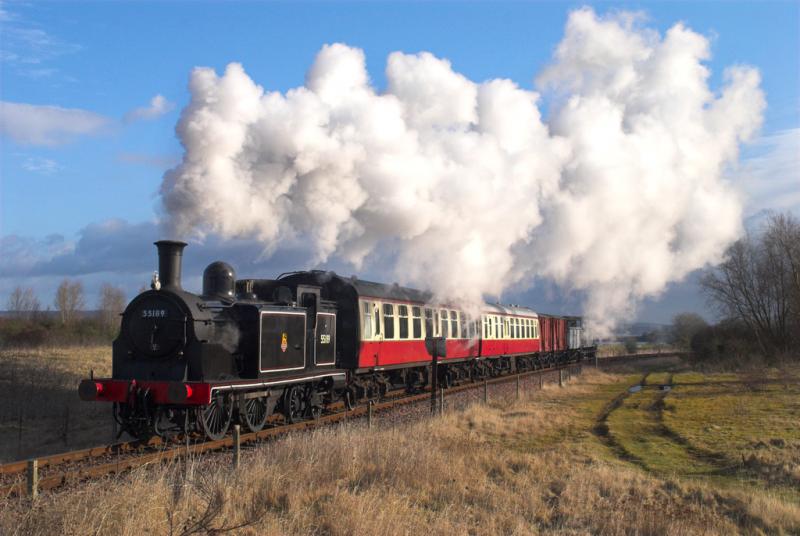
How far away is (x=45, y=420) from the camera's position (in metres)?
17.6

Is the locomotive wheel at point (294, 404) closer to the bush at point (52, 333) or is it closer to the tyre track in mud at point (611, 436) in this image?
the tyre track in mud at point (611, 436)

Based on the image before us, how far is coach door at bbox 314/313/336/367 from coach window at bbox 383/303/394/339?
2.60 m

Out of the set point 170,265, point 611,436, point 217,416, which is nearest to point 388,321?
point 611,436

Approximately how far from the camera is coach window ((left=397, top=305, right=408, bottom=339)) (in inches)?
747

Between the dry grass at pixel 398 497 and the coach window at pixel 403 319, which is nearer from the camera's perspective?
the dry grass at pixel 398 497

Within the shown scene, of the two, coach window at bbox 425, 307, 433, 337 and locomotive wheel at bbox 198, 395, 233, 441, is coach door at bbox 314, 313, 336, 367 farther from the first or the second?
coach window at bbox 425, 307, 433, 337

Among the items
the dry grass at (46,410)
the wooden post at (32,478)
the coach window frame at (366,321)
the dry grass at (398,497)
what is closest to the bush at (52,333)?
the dry grass at (46,410)

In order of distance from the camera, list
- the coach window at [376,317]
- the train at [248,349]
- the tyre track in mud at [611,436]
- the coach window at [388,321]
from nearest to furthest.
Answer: the train at [248,349]
the tyre track in mud at [611,436]
the coach window at [376,317]
the coach window at [388,321]

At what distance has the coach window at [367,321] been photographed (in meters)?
16.6

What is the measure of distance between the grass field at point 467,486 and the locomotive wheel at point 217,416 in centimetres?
147

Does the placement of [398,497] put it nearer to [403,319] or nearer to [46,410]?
[403,319]

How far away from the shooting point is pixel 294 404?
46.3 ft

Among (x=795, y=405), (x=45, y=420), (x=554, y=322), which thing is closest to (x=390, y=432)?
(x=45, y=420)

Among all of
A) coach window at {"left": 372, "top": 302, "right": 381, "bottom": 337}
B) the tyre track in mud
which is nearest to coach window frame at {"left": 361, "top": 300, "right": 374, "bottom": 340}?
coach window at {"left": 372, "top": 302, "right": 381, "bottom": 337}
